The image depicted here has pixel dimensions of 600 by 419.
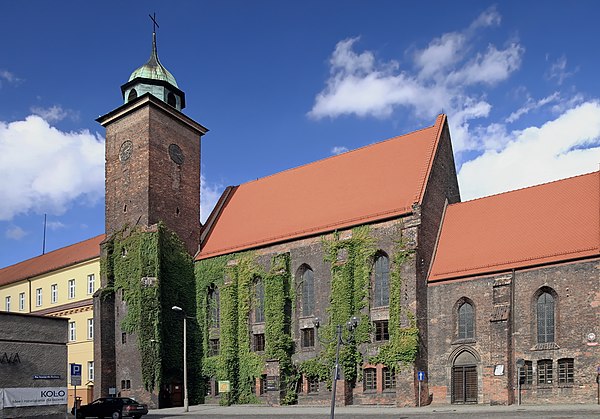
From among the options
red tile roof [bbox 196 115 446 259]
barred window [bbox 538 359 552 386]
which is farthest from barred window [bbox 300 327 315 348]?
barred window [bbox 538 359 552 386]

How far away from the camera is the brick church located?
29562 mm

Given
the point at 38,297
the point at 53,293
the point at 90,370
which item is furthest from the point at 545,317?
the point at 38,297

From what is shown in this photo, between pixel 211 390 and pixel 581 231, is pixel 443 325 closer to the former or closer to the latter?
pixel 581 231

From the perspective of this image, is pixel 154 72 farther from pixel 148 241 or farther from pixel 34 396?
pixel 34 396

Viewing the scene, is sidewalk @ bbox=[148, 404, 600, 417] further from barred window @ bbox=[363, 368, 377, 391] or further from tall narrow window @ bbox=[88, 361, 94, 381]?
tall narrow window @ bbox=[88, 361, 94, 381]

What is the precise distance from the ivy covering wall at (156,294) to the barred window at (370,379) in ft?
39.9

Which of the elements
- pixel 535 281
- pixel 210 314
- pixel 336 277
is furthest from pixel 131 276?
pixel 535 281

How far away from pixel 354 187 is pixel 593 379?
1648 cm

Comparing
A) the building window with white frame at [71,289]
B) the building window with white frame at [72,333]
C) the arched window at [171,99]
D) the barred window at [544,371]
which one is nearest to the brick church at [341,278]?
the barred window at [544,371]

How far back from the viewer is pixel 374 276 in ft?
112

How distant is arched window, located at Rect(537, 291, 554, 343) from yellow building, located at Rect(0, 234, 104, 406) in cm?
2877

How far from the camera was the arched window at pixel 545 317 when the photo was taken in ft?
95.7

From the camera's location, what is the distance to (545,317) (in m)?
29.4

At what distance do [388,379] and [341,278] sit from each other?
591 cm
